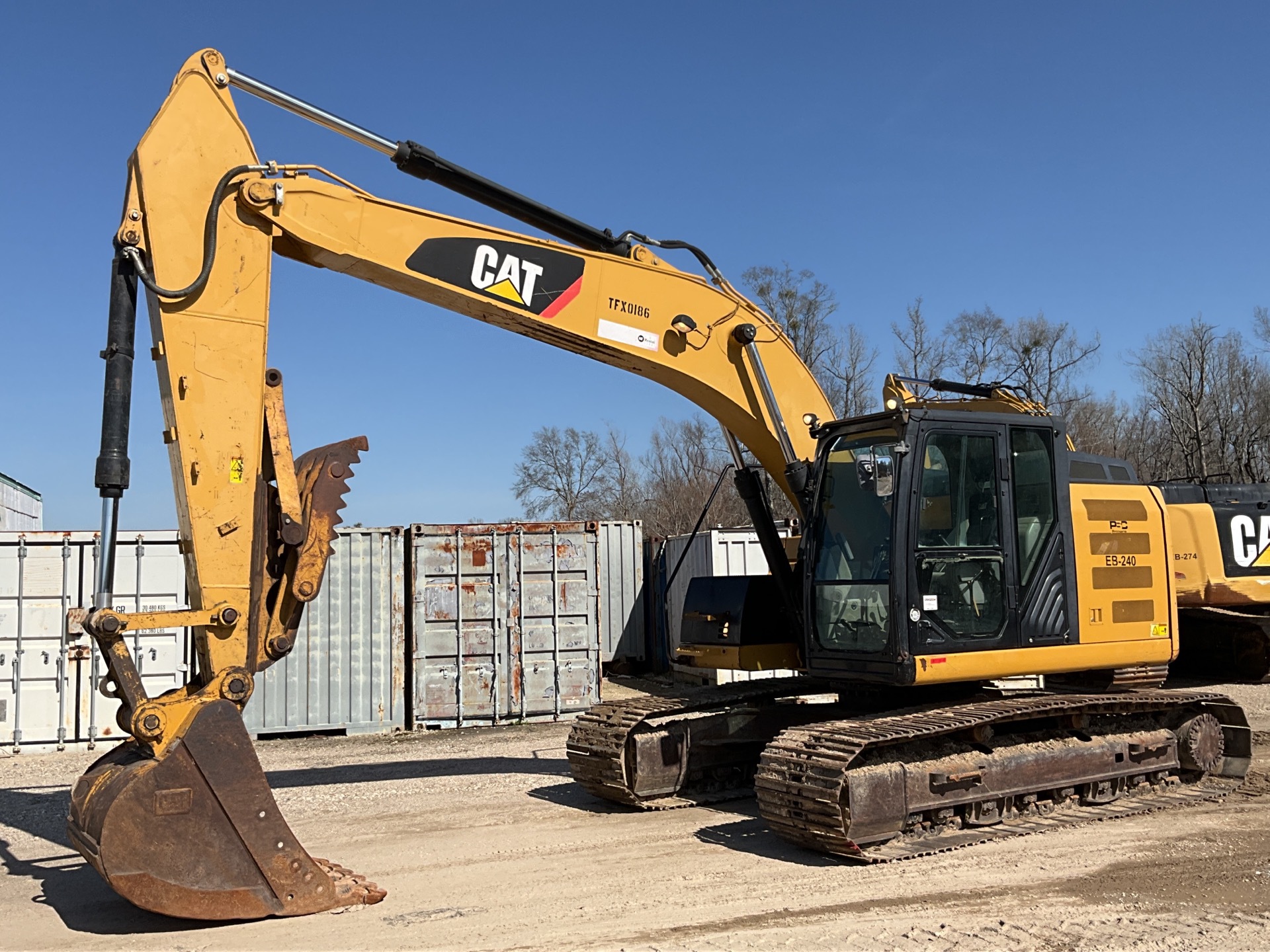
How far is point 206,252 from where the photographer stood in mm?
6113

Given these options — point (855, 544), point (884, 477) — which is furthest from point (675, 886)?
point (884, 477)

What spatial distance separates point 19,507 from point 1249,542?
3588 centimetres

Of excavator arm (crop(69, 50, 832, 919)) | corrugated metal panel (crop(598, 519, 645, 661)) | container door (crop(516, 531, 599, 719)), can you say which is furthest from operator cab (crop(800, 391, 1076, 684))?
corrugated metal panel (crop(598, 519, 645, 661))

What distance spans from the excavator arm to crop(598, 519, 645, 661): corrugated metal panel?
10068 millimetres

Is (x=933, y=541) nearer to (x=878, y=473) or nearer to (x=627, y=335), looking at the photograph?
(x=878, y=473)

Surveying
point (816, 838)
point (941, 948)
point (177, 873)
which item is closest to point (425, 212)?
point (177, 873)

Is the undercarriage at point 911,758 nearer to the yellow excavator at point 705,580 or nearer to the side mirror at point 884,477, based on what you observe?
the yellow excavator at point 705,580

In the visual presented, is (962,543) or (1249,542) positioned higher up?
(1249,542)

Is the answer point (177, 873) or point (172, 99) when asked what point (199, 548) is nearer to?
point (177, 873)

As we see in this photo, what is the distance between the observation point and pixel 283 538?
607 cm

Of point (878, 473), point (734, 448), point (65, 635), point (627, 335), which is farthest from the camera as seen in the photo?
point (65, 635)

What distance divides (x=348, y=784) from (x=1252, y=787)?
314 inches

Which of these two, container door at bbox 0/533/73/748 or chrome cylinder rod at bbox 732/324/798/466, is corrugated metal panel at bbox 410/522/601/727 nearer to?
container door at bbox 0/533/73/748

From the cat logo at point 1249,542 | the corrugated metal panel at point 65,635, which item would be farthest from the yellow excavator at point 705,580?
the corrugated metal panel at point 65,635
